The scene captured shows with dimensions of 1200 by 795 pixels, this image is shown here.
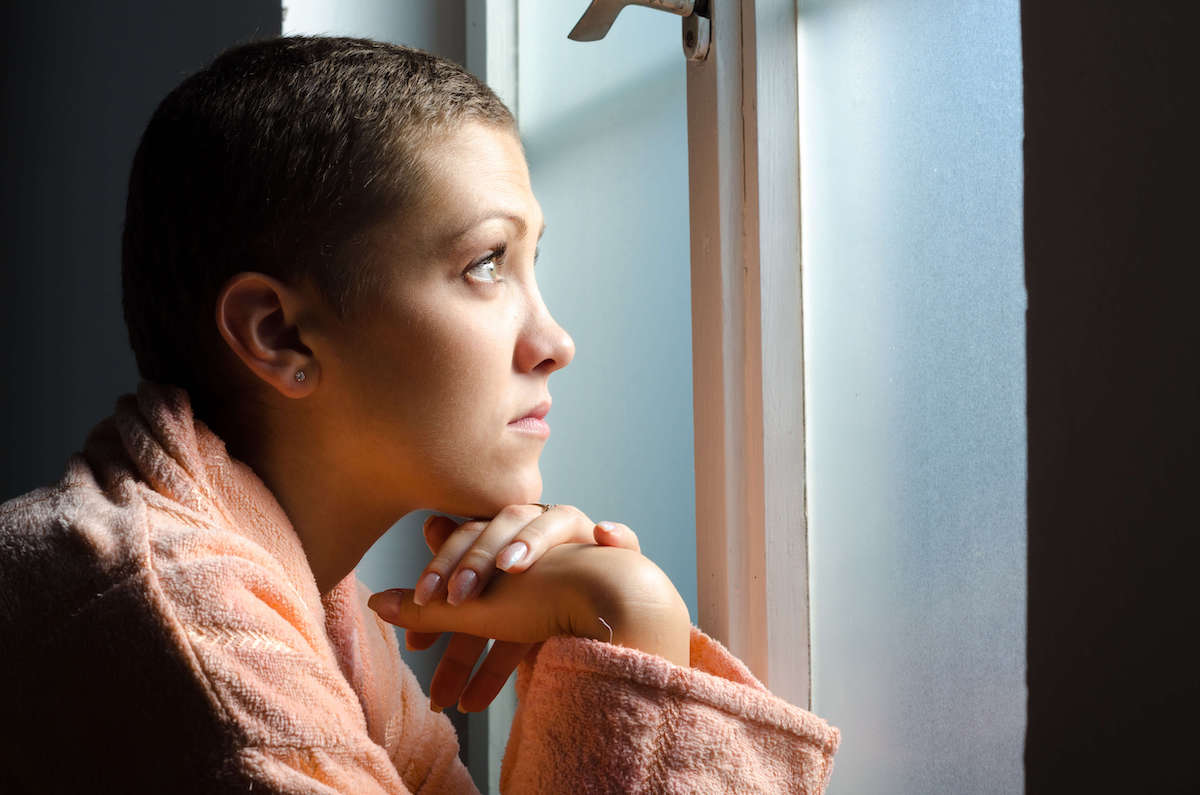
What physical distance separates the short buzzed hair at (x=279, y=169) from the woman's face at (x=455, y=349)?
20 millimetres

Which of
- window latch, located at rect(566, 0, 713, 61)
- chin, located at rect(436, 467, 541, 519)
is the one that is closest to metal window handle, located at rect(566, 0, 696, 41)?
window latch, located at rect(566, 0, 713, 61)

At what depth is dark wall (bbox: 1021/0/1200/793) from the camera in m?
0.47

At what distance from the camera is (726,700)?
57 centimetres

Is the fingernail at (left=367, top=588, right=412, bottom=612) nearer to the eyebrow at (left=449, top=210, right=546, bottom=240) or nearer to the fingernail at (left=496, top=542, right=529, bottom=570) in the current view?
the fingernail at (left=496, top=542, right=529, bottom=570)

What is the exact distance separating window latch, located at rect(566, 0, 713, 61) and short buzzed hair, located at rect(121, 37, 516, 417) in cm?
16

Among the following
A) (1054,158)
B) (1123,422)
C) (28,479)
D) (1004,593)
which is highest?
(1054,158)

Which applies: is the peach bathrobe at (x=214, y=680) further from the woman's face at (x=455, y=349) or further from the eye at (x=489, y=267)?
the eye at (x=489, y=267)

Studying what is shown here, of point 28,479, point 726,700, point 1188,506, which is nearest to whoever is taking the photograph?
point 1188,506

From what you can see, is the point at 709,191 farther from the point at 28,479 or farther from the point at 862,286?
the point at 28,479

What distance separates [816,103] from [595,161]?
0.30m

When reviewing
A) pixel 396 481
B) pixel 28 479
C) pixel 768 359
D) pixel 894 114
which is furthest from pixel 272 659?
pixel 28 479

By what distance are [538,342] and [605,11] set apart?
0.30 m

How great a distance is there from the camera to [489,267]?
65cm

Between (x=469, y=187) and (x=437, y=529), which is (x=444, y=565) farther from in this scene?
(x=469, y=187)
